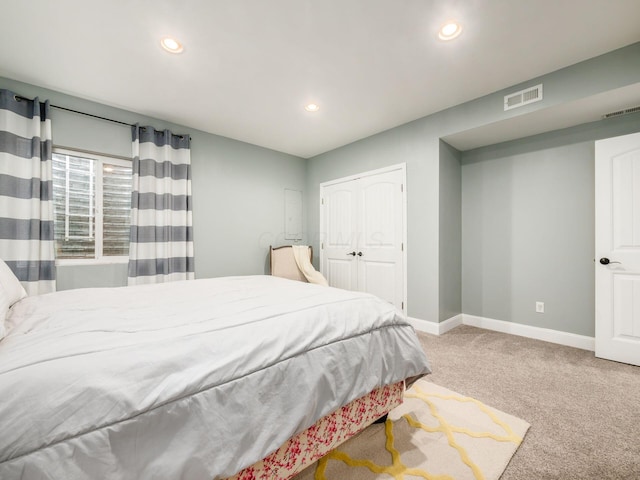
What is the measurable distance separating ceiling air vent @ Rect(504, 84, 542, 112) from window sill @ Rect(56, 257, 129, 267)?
14.0 feet

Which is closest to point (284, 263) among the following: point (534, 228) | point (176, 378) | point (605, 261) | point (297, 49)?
point (297, 49)

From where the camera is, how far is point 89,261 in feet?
9.48

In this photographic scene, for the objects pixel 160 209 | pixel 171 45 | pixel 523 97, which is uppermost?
pixel 171 45

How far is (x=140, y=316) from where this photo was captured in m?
1.18

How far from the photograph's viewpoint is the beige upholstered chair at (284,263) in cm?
404

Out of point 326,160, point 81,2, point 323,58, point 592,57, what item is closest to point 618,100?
point 592,57

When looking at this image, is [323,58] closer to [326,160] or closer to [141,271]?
[326,160]

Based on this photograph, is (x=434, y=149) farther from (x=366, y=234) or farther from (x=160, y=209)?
(x=160, y=209)

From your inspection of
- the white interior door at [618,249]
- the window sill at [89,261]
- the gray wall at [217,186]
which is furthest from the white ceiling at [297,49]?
the window sill at [89,261]

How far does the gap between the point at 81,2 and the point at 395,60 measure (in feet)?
7.14

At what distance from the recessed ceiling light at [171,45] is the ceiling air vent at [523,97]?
2.90 meters

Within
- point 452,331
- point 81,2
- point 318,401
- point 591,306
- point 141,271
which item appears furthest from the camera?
point 452,331

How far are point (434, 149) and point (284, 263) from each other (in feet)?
8.17

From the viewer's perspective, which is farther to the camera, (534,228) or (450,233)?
→ (450,233)
